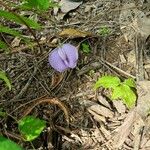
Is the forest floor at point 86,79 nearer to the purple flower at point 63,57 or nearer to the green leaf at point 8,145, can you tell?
the purple flower at point 63,57

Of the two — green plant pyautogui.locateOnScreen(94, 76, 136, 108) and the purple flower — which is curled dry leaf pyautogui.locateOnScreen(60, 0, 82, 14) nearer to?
the purple flower

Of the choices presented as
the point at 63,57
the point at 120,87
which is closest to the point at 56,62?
the point at 63,57

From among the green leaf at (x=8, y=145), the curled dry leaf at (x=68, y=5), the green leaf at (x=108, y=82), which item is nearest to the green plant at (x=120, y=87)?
the green leaf at (x=108, y=82)

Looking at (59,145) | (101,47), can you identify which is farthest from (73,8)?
(59,145)

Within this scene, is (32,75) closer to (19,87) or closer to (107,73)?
(19,87)

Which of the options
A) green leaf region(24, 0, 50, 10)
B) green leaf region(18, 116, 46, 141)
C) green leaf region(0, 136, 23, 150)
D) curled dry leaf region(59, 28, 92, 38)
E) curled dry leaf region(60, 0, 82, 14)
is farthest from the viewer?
curled dry leaf region(60, 0, 82, 14)

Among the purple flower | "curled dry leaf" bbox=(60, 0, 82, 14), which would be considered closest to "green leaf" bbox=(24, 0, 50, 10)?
the purple flower
